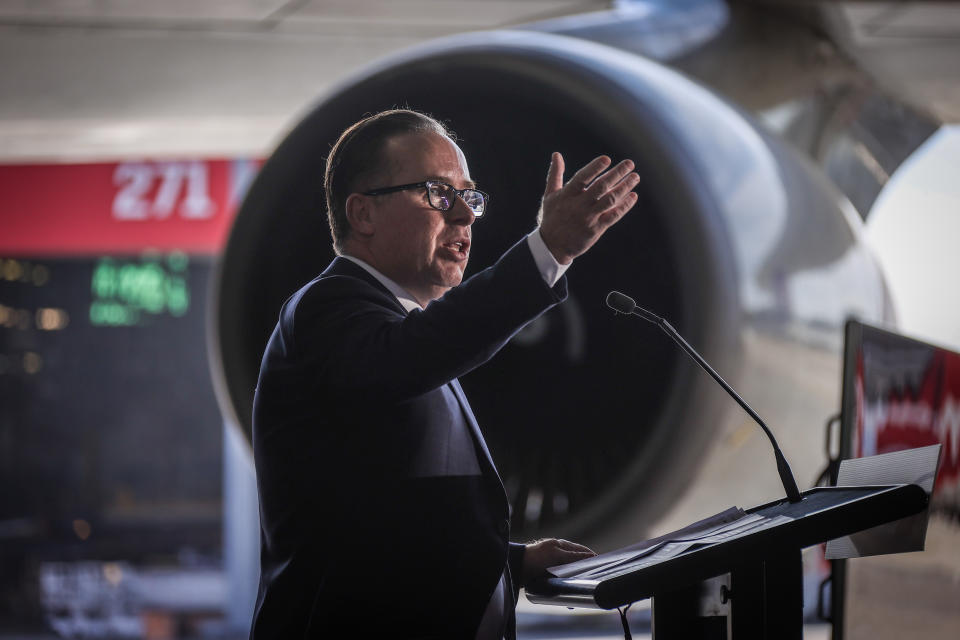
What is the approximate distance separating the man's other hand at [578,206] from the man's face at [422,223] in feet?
0.15

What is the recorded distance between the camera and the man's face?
0.69 meters

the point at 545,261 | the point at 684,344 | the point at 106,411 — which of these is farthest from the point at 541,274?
the point at 106,411

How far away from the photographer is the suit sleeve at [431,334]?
66cm

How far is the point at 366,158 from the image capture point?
70cm

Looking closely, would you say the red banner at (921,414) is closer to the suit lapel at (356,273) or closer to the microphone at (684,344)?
the microphone at (684,344)

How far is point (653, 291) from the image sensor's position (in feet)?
2.87

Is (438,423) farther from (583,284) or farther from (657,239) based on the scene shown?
(657,239)

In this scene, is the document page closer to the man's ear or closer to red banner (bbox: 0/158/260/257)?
the man's ear

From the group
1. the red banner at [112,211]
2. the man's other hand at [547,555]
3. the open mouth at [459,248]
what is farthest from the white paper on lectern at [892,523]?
the red banner at [112,211]

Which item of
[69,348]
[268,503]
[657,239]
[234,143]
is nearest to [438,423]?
[268,503]

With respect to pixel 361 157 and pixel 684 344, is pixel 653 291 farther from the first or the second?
pixel 361 157

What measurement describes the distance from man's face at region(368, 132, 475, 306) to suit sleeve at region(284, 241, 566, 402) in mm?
31

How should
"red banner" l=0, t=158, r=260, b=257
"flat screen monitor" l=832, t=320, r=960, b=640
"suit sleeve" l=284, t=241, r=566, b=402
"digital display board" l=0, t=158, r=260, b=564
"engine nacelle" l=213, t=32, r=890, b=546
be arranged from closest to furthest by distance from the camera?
1. "suit sleeve" l=284, t=241, r=566, b=402
2. "engine nacelle" l=213, t=32, r=890, b=546
3. "flat screen monitor" l=832, t=320, r=960, b=640
4. "red banner" l=0, t=158, r=260, b=257
5. "digital display board" l=0, t=158, r=260, b=564

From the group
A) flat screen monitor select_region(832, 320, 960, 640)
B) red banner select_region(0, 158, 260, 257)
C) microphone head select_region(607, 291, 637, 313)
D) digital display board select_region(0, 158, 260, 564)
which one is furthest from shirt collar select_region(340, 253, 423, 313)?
digital display board select_region(0, 158, 260, 564)
